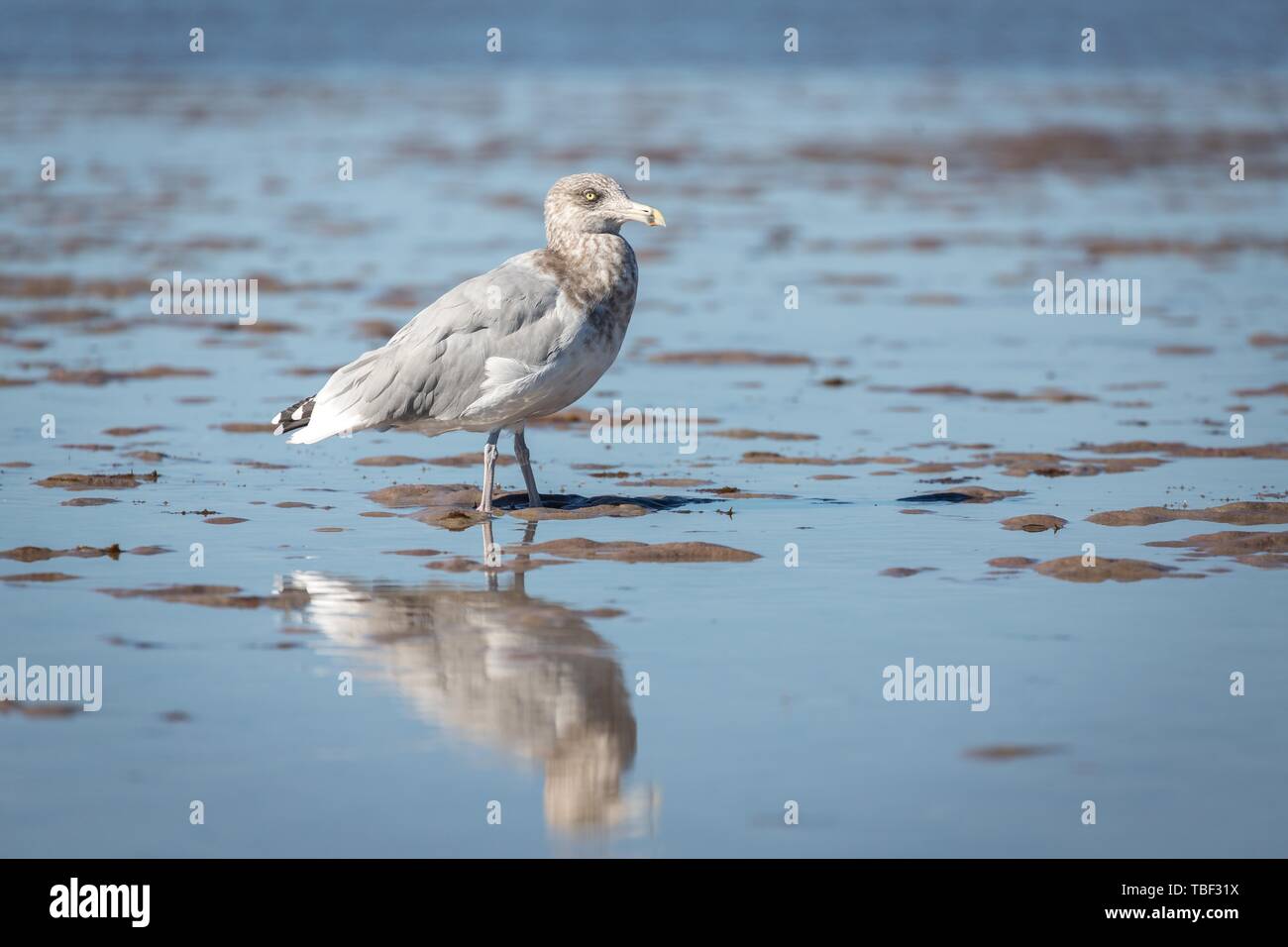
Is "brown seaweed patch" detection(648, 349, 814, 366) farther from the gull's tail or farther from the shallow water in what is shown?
the gull's tail

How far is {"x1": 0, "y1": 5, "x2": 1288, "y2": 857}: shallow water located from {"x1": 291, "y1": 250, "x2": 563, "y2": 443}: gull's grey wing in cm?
67

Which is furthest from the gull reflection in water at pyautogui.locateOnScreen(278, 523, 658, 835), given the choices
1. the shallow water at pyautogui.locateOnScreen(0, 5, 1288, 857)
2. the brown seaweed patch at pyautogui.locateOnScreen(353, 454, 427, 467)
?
the brown seaweed patch at pyautogui.locateOnScreen(353, 454, 427, 467)

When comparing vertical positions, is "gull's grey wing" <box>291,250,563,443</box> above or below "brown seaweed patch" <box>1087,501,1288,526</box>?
above

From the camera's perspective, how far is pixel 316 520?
11164 mm

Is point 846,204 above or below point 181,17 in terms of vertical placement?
below

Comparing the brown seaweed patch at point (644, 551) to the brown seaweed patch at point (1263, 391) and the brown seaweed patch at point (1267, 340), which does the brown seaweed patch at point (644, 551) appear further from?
the brown seaweed patch at point (1267, 340)

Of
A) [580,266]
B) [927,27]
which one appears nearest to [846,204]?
[580,266]

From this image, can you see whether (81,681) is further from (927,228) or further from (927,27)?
(927,27)

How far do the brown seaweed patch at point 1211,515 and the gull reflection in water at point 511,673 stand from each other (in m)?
3.53

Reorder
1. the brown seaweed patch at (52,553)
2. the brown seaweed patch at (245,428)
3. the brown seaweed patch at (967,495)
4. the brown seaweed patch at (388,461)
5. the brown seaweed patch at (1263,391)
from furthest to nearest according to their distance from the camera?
the brown seaweed patch at (1263,391) < the brown seaweed patch at (245,428) < the brown seaweed patch at (388,461) < the brown seaweed patch at (967,495) < the brown seaweed patch at (52,553)

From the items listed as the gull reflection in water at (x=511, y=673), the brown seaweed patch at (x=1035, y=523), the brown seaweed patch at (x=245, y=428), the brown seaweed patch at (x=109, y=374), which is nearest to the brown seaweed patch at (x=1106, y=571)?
the brown seaweed patch at (x=1035, y=523)

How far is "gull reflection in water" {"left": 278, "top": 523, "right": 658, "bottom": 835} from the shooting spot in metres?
6.84

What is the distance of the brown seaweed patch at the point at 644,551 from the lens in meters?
10.2

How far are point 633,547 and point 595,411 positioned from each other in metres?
4.60
